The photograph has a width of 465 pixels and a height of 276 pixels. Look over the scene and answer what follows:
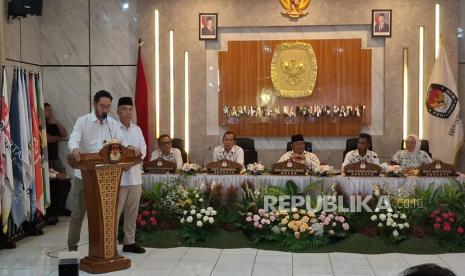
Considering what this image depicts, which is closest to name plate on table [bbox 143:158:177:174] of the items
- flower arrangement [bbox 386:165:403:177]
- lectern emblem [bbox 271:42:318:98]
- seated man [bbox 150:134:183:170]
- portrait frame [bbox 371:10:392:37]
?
seated man [bbox 150:134:183:170]

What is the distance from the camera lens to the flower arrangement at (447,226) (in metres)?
5.94

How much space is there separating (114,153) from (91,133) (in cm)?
41

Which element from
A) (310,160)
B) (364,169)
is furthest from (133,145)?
(364,169)

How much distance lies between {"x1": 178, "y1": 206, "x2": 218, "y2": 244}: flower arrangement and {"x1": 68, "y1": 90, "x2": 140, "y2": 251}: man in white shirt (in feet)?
3.88

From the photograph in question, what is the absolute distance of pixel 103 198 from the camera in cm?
518

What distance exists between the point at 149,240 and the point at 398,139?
164 inches

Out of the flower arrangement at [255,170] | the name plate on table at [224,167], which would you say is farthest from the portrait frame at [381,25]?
the name plate on table at [224,167]

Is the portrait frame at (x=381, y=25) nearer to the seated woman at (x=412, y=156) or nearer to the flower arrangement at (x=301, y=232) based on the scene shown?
the seated woman at (x=412, y=156)

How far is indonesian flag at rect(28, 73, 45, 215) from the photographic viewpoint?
22.3 feet

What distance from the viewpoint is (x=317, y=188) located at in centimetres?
645

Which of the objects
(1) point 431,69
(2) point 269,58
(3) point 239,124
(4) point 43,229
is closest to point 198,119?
(3) point 239,124

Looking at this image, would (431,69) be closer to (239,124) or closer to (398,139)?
(398,139)

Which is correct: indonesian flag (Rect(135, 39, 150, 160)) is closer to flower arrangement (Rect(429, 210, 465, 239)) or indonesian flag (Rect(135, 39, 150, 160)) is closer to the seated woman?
the seated woman

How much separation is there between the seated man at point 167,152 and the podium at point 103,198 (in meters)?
2.15
